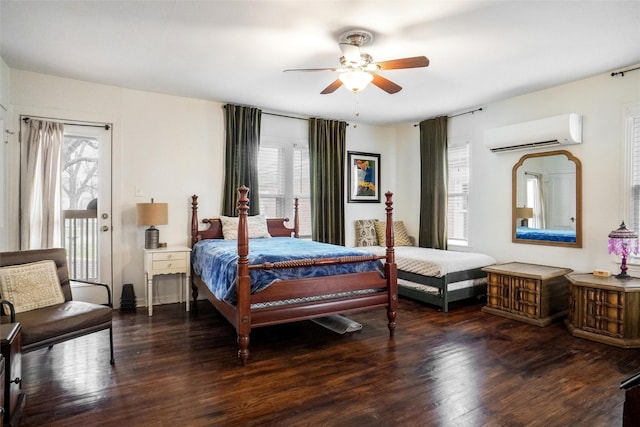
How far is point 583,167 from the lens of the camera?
12.9ft

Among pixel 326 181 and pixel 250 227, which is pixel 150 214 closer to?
pixel 250 227

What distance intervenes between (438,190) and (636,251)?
2403 mm

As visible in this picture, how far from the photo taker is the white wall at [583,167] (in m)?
3.67

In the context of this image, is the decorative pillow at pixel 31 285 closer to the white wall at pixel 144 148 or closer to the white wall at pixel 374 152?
the white wall at pixel 144 148

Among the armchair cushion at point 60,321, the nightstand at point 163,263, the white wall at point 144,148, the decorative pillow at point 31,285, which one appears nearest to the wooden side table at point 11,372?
the armchair cushion at point 60,321

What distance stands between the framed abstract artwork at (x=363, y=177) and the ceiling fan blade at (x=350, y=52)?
9.76ft

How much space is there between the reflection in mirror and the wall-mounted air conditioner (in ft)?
0.65

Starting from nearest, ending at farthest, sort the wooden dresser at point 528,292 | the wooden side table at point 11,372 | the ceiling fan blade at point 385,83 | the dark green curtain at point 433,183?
1. the wooden side table at point 11,372
2. the ceiling fan blade at point 385,83
3. the wooden dresser at point 528,292
4. the dark green curtain at point 433,183

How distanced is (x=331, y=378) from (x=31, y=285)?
7.46 feet

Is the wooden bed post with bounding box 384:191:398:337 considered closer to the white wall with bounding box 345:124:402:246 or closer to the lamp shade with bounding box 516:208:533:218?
the lamp shade with bounding box 516:208:533:218

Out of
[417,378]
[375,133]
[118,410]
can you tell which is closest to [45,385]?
[118,410]

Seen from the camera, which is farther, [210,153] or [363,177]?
[363,177]

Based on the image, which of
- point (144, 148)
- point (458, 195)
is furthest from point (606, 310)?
point (144, 148)

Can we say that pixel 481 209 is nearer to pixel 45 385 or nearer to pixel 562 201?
pixel 562 201
